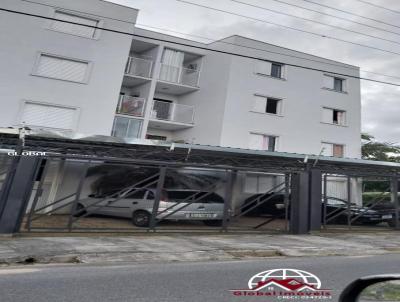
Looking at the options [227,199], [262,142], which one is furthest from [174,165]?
[262,142]

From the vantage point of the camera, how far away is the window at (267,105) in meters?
24.1

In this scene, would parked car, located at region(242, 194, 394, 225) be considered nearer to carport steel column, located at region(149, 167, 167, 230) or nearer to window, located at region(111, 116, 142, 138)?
carport steel column, located at region(149, 167, 167, 230)

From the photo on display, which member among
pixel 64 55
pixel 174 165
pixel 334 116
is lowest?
pixel 174 165

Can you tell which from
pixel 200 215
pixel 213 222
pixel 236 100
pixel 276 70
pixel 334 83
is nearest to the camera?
pixel 200 215

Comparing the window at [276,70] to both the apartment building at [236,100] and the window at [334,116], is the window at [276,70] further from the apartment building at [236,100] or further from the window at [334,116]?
the window at [334,116]

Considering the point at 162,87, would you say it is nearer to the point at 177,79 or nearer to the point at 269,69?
the point at 177,79

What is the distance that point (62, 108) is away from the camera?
1900 cm

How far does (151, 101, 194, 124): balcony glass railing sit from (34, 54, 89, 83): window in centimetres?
489

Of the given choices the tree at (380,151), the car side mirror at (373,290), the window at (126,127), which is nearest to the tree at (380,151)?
the tree at (380,151)

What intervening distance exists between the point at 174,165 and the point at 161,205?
77.3 inches

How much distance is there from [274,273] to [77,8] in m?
18.6

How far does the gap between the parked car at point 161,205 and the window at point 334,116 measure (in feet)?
50.8

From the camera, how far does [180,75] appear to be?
24531 millimetres

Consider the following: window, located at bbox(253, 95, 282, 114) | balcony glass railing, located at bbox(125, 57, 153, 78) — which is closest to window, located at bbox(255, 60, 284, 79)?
window, located at bbox(253, 95, 282, 114)
